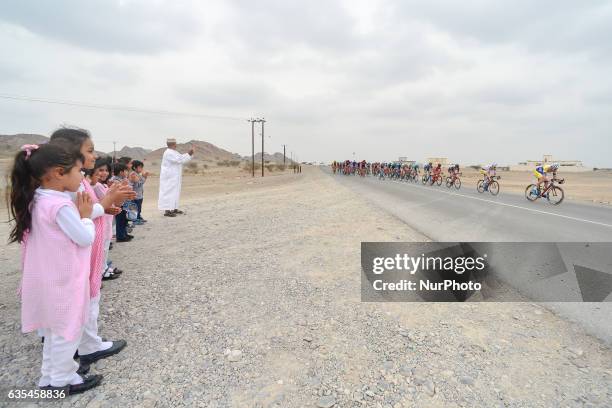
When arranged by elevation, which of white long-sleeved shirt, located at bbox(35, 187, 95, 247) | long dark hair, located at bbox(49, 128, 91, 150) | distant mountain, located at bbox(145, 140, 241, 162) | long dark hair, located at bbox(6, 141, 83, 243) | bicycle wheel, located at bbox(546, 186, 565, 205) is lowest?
bicycle wheel, located at bbox(546, 186, 565, 205)

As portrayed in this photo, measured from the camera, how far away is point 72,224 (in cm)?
212

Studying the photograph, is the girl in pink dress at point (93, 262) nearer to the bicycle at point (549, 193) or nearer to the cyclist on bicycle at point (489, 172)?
the bicycle at point (549, 193)

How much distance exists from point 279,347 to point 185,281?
6.31 feet

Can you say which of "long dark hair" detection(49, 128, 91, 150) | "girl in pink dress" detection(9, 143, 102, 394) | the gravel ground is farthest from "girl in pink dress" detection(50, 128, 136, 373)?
"girl in pink dress" detection(9, 143, 102, 394)

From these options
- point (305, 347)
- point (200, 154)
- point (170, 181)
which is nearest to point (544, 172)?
point (170, 181)

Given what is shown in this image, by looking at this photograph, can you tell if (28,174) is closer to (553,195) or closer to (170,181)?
(170,181)

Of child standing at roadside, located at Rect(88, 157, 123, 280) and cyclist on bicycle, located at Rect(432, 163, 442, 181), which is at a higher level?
cyclist on bicycle, located at Rect(432, 163, 442, 181)

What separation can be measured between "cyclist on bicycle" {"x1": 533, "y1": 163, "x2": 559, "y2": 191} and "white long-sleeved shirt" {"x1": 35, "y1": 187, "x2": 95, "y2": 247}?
15.8 metres

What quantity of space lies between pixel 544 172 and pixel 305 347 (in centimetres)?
1503

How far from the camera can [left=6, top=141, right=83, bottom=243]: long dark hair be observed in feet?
6.87

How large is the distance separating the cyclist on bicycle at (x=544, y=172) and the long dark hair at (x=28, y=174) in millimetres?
15939

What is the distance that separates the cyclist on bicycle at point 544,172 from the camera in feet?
44.2

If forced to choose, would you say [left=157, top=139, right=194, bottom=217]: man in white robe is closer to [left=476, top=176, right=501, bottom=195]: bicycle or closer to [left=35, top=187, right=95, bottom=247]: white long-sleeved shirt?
[left=35, top=187, right=95, bottom=247]: white long-sleeved shirt

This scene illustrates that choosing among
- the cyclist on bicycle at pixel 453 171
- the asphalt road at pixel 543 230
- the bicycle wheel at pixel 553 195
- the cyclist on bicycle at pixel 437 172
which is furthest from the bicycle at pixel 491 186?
the cyclist on bicycle at pixel 437 172
